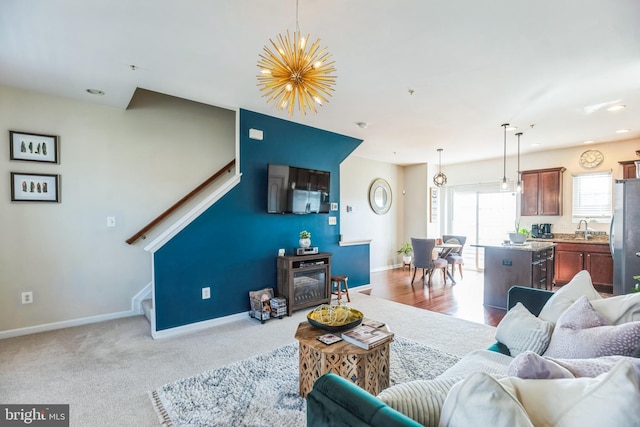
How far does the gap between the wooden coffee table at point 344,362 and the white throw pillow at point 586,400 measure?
111cm

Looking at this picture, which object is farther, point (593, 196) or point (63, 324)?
point (593, 196)

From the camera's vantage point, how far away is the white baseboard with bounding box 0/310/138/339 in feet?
Answer: 10.3

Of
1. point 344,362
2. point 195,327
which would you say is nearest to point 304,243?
point 195,327

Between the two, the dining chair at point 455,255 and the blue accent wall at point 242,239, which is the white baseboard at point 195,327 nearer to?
the blue accent wall at point 242,239

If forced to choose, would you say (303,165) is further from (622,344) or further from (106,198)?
(622,344)

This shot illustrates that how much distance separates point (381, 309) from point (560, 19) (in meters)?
3.38

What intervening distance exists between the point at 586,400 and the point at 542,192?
6514mm

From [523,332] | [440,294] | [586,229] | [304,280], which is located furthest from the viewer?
[586,229]

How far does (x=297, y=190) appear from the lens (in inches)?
160

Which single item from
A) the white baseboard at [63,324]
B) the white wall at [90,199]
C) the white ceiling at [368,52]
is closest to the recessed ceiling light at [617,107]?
the white ceiling at [368,52]

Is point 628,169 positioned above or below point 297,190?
above

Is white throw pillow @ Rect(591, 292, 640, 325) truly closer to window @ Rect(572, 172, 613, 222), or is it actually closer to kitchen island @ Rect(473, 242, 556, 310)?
kitchen island @ Rect(473, 242, 556, 310)

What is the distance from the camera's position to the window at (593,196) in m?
5.31

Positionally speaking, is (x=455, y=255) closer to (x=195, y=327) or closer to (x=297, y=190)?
(x=297, y=190)
